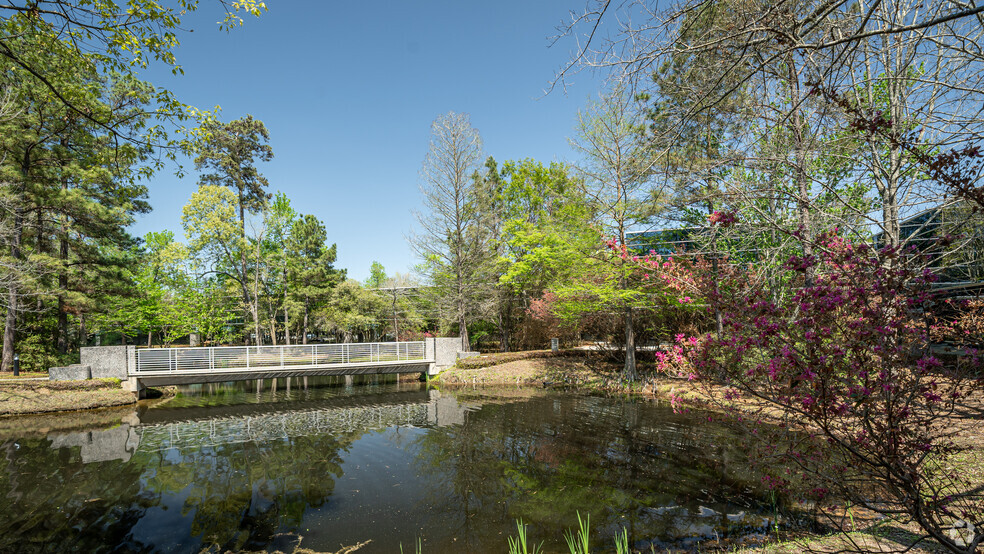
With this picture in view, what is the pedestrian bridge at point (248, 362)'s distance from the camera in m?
14.6

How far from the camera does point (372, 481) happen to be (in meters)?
6.83

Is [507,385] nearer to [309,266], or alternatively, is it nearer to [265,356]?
[265,356]

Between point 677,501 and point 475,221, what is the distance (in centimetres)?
1900

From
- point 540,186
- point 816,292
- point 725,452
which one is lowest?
point 725,452

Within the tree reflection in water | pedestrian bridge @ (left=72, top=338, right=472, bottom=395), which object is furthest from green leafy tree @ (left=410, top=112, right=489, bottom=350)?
the tree reflection in water

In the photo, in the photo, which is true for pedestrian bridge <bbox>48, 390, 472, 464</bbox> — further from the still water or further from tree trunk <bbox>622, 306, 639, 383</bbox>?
tree trunk <bbox>622, 306, 639, 383</bbox>

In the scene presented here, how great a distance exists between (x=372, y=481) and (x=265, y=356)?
12404mm

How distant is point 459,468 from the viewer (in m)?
7.35

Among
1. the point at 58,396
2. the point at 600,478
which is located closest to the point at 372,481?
the point at 600,478

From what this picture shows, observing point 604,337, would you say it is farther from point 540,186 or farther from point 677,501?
point 677,501

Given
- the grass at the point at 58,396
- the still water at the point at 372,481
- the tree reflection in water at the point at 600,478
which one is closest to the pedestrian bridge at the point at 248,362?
the grass at the point at 58,396

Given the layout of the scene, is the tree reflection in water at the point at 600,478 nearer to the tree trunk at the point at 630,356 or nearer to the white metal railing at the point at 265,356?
the tree trunk at the point at 630,356

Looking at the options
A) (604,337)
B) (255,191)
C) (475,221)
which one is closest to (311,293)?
(255,191)

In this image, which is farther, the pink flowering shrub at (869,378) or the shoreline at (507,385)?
the shoreline at (507,385)
